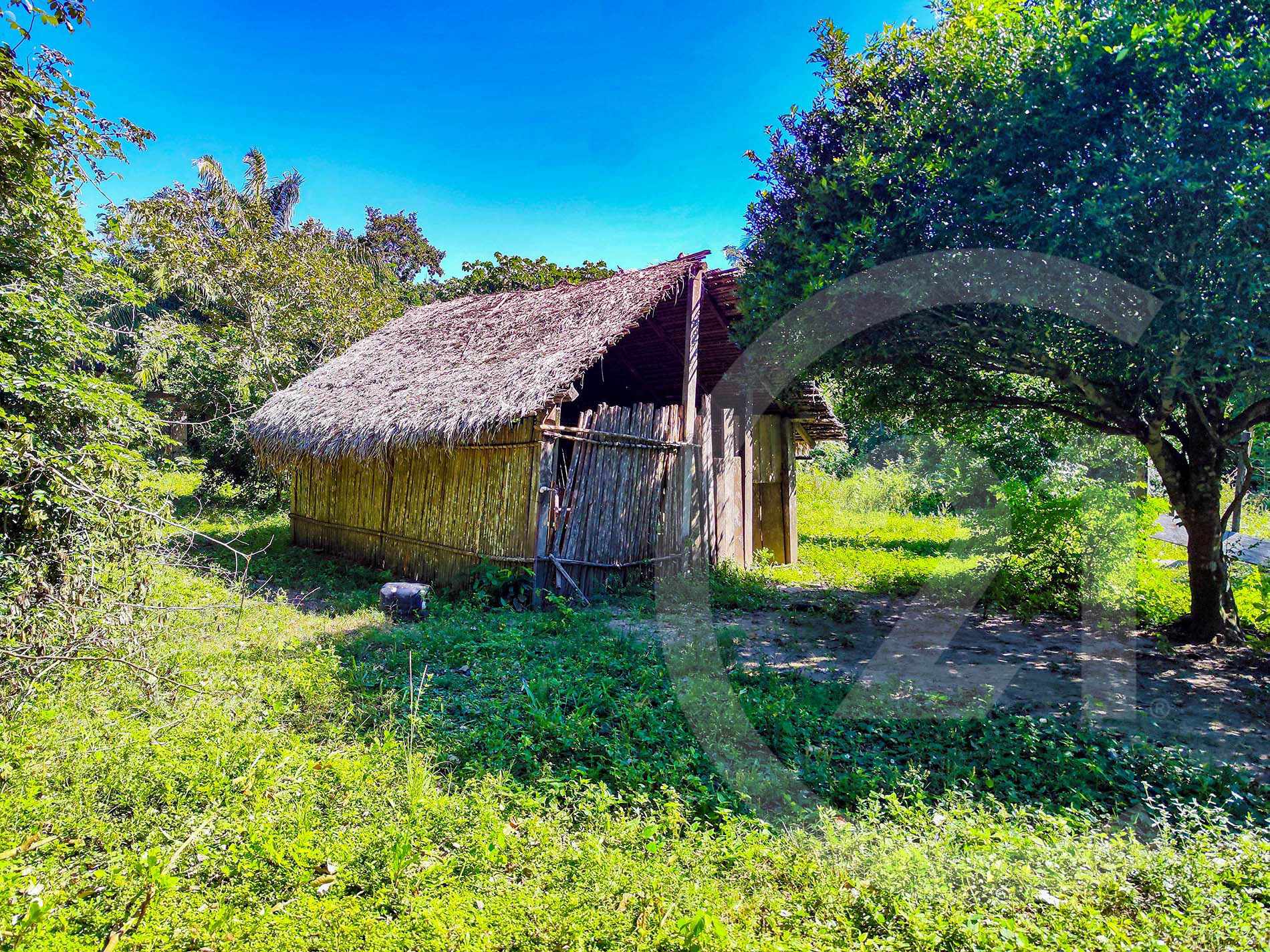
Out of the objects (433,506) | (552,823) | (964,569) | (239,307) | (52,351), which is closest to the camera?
(552,823)

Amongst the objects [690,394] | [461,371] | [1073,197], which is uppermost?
[1073,197]

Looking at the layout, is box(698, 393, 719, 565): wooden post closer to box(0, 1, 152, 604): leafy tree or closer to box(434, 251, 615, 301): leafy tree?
box(0, 1, 152, 604): leafy tree

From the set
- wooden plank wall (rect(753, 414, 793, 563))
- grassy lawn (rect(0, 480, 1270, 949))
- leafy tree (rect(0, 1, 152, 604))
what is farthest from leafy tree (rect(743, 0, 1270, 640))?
leafy tree (rect(0, 1, 152, 604))

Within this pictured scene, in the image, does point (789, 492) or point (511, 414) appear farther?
point (789, 492)

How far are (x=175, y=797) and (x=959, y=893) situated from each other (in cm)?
354

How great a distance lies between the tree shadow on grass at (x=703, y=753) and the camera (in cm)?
361

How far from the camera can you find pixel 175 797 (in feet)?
10.3

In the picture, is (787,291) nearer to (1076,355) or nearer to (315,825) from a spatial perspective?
(1076,355)

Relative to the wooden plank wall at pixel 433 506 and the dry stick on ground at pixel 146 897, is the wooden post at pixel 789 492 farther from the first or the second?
the dry stick on ground at pixel 146 897

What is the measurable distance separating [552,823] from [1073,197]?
553 centimetres

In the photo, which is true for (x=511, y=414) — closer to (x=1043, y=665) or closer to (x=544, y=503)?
(x=544, y=503)

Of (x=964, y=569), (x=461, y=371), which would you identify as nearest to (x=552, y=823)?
(x=461, y=371)

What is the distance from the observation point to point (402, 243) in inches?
1081

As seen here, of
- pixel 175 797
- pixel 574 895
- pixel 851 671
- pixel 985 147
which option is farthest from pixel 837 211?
pixel 175 797
